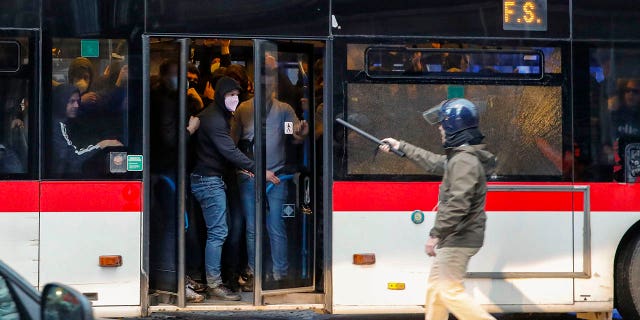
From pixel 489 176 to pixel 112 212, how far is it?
291 centimetres

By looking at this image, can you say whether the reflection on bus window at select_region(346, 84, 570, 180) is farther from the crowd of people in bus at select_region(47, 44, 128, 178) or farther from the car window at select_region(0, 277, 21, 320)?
the car window at select_region(0, 277, 21, 320)

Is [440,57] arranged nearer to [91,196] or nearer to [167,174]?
[167,174]

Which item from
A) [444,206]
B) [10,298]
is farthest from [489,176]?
[10,298]

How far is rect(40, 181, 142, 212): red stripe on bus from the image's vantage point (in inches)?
294

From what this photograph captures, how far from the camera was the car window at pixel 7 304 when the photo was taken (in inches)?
139

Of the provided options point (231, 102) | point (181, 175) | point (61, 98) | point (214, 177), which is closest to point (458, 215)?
point (181, 175)

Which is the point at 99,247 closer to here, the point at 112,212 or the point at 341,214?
the point at 112,212

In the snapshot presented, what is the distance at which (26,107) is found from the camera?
24.6ft

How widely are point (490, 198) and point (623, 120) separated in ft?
4.04

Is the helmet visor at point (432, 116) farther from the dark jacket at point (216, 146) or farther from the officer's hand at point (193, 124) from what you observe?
the officer's hand at point (193, 124)

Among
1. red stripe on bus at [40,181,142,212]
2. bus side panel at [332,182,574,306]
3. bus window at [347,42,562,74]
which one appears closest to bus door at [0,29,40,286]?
red stripe on bus at [40,181,142,212]

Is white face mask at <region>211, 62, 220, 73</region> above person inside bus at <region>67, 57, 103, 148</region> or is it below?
above

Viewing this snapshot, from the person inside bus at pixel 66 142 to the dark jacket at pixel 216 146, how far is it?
1.08 m

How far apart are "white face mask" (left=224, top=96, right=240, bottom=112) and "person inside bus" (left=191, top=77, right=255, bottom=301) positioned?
10 cm
